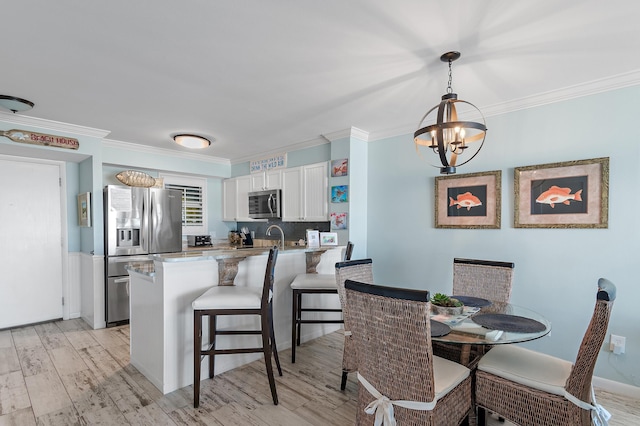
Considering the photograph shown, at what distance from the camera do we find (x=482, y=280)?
8.51 ft

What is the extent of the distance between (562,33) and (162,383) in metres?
3.50

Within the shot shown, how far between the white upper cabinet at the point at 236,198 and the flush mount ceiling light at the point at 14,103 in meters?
2.86

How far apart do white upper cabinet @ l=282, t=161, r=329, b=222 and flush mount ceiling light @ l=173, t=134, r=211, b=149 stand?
1.21m

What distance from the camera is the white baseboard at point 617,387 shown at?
2.40m

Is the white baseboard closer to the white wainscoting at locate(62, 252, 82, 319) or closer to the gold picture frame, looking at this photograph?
the gold picture frame

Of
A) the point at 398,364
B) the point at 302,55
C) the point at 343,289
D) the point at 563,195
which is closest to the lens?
the point at 398,364

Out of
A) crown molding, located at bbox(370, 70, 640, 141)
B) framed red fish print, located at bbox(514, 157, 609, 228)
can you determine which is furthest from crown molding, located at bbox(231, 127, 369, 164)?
framed red fish print, located at bbox(514, 157, 609, 228)

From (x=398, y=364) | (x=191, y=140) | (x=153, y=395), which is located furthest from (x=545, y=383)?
(x=191, y=140)

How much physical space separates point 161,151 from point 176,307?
3.15m

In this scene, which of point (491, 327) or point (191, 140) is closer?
point (491, 327)

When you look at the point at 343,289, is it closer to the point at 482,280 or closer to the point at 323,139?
the point at 482,280

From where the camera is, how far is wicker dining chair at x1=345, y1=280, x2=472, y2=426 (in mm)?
1389

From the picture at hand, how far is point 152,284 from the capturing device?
2510 mm

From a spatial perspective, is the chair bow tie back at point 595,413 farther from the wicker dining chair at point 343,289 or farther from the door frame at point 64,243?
the door frame at point 64,243
